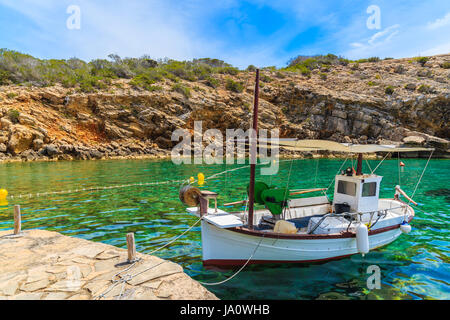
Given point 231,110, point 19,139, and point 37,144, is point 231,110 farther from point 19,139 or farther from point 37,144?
point 19,139

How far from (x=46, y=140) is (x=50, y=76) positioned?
515 inches

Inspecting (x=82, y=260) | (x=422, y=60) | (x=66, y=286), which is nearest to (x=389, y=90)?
(x=422, y=60)

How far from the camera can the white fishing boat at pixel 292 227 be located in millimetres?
6910

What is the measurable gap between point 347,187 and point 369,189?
27.6 inches

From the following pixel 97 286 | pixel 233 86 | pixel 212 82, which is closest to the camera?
pixel 97 286

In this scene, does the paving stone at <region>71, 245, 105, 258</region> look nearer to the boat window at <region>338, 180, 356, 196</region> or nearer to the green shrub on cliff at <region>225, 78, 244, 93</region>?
the boat window at <region>338, 180, 356, 196</region>

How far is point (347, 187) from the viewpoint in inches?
372

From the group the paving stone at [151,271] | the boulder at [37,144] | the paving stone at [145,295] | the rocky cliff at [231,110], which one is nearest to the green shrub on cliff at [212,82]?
the rocky cliff at [231,110]

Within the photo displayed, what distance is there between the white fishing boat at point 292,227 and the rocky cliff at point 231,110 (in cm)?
3408

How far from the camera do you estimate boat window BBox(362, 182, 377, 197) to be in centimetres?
909

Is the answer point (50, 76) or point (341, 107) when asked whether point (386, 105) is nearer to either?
point (341, 107)

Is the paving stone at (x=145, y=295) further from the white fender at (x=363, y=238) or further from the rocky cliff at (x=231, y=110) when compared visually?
the rocky cliff at (x=231, y=110)

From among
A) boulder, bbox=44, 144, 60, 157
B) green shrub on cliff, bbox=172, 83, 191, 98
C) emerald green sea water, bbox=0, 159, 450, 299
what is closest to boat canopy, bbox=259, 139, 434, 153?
emerald green sea water, bbox=0, 159, 450, 299
